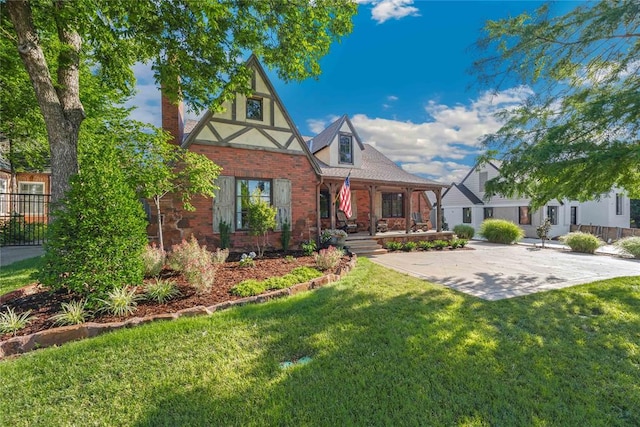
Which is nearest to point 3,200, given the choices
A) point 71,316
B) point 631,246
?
point 71,316

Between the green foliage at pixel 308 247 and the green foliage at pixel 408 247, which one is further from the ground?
the green foliage at pixel 308 247

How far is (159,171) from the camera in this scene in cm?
680

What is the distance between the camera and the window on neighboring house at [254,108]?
9.62m

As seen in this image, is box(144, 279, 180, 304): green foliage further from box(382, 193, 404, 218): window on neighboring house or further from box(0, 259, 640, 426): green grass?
box(382, 193, 404, 218): window on neighboring house

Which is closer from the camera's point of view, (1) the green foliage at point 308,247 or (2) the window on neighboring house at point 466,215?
(1) the green foliage at point 308,247

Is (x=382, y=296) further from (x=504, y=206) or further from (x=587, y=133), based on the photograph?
(x=504, y=206)

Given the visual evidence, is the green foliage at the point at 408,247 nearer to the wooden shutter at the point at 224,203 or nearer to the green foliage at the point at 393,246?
the green foliage at the point at 393,246

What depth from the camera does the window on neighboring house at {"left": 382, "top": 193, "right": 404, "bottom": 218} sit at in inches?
666

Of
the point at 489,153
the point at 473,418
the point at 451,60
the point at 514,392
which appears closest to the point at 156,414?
the point at 473,418

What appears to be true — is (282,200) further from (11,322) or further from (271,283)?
(11,322)

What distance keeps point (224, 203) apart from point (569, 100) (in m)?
9.82

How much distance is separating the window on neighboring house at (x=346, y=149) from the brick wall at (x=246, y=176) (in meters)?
3.56

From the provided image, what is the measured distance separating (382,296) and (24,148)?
1302 cm

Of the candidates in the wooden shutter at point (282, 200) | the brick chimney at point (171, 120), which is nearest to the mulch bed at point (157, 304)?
the wooden shutter at point (282, 200)
